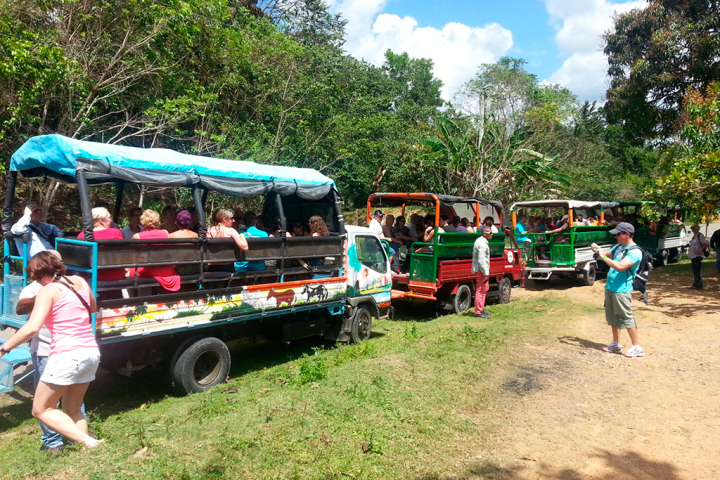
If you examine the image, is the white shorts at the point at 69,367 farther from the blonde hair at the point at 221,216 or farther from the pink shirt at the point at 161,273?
the blonde hair at the point at 221,216

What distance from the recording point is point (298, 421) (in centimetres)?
468

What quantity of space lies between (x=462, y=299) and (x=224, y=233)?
6385mm

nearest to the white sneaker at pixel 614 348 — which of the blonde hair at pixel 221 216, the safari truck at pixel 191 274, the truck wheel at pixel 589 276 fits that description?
the safari truck at pixel 191 274

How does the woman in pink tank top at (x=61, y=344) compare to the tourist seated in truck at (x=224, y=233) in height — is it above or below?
below

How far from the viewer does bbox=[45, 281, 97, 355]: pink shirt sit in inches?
154

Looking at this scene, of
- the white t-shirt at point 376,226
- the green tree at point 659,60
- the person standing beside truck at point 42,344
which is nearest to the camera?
the person standing beside truck at point 42,344

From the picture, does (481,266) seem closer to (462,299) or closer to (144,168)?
(462,299)

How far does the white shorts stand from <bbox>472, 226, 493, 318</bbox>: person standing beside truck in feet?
24.8

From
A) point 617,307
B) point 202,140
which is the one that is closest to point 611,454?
point 617,307

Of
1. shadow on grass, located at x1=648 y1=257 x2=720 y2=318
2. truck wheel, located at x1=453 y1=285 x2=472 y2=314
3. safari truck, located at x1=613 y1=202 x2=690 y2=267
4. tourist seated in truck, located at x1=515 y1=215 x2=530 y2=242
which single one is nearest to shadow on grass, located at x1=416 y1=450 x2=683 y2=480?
truck wheel, located at x1=453 y1=285 x2=472 y2=314

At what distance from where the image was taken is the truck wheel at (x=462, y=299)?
10.8 m

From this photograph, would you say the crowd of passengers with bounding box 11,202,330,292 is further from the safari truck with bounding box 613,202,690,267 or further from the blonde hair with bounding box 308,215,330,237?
→ the safari truck with bounding box 613,202,690,267

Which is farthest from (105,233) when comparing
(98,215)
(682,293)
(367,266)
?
(682,293)

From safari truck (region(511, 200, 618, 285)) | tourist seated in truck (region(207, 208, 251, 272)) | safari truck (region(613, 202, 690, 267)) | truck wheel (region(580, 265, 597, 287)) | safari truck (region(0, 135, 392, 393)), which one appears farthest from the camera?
safari truck (region(613, 202, 690, 267))
